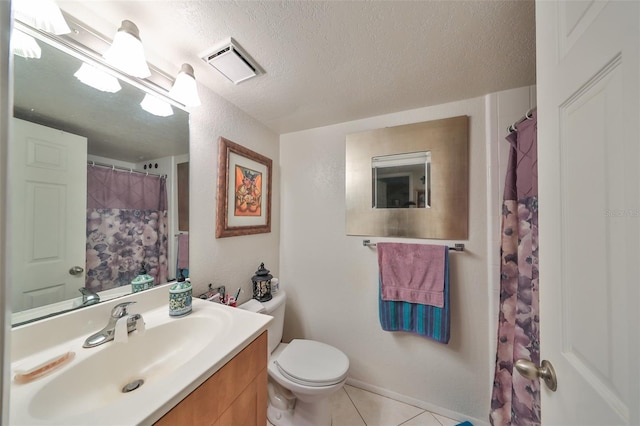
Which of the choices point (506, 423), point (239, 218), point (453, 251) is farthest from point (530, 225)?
point (239, 218)

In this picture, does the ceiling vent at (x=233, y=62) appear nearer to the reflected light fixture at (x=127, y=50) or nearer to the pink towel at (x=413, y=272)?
the reflected light fixture at (x=127, y=50)

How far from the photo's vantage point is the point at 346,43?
92 cm

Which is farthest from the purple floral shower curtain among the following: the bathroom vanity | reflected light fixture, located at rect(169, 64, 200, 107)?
reflected light fixture, located at rect(169, 64, 200, 107)

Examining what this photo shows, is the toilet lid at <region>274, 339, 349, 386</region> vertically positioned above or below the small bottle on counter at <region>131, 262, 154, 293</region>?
below

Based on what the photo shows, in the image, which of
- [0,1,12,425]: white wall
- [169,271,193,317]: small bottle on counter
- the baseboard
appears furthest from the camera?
the baseboard

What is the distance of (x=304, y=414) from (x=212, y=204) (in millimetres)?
1323

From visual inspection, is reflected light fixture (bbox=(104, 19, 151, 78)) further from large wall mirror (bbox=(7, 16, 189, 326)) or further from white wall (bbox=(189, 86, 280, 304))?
white wall (bbox=(189, 86, 280, 304))

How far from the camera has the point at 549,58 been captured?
535mm

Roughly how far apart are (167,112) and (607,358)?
5.24 feet

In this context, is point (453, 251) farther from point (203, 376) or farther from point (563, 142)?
point (203, 376)

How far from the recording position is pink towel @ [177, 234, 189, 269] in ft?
3.59

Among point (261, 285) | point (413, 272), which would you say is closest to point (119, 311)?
point (261, 285)

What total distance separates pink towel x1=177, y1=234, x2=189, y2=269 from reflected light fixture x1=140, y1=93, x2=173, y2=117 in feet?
1.97

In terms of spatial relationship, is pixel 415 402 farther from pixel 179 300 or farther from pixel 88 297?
pixel 88 297
